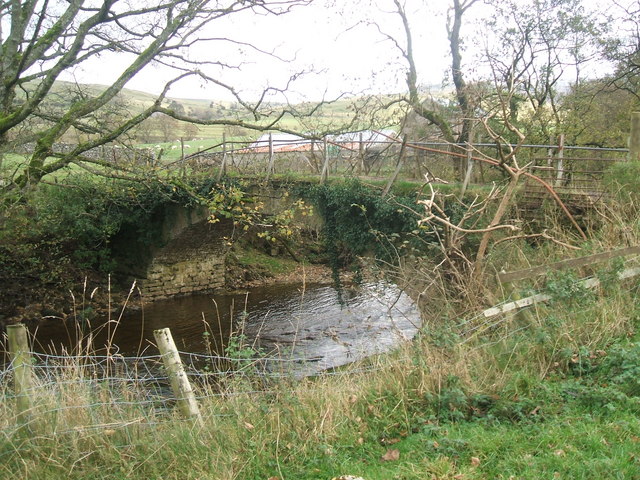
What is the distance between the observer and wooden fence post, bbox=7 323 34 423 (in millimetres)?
3652

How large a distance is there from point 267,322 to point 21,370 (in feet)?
39.2

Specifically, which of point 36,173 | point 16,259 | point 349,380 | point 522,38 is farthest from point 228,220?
point 349,380

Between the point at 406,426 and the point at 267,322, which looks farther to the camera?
the point at 267,322

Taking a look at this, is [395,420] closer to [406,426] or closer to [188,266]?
[406,426]

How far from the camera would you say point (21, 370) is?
12.1 ft

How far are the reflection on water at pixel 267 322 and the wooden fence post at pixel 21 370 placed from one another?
7.89 meters

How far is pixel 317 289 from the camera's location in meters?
18.9

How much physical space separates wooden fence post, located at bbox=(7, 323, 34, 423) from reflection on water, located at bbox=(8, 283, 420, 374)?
311 inches

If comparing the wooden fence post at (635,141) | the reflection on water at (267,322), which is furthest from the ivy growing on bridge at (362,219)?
the wooden fence post at (635,141)

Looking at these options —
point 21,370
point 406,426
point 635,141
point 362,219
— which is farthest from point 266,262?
point 21,370

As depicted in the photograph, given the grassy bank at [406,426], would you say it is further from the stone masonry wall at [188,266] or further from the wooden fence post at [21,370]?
the stone masonry wall at [188,266]

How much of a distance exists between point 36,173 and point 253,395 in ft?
20.1

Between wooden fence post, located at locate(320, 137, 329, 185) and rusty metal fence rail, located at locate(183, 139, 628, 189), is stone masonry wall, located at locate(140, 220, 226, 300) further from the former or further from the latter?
wooden fence post, located at locate(320, 137, 329, 185)

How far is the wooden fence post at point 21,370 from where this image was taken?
12.0 ft
